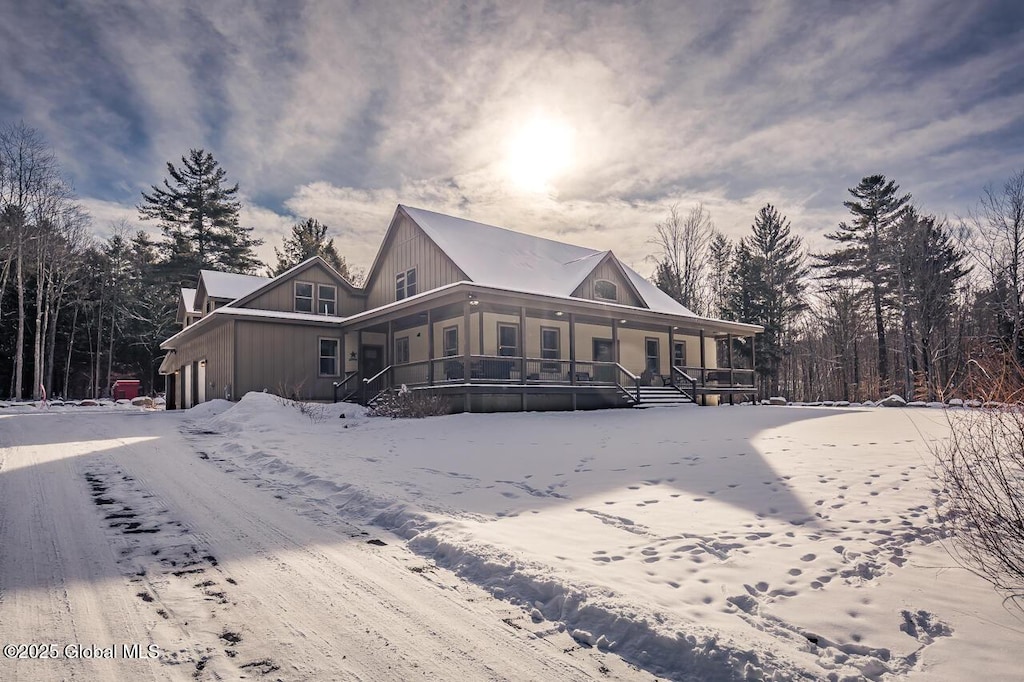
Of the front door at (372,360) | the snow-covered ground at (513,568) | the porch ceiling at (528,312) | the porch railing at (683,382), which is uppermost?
the porch ceiling at (528,312)

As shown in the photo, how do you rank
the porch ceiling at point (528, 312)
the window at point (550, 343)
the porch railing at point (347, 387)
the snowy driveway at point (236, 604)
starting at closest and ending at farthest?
the snowy driveway at point (236, 604) → the porch ceiling at point (528, 312) → the porch railing at point (347, 387) → the window at point (550, 343)

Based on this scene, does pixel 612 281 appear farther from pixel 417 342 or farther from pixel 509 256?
pixel 417 342

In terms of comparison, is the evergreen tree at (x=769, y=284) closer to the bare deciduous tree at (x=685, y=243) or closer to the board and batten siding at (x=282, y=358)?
the bare deciduous tree at (x=685, y=243)

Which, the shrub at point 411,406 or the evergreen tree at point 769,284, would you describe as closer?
the shrub at point 411,406

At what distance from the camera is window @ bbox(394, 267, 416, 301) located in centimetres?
2383

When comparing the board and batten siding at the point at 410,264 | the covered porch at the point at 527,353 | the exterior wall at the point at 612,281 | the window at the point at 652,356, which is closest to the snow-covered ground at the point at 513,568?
the covered porch at the point at 527,353

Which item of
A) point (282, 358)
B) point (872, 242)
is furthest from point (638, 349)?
point (872, 242)

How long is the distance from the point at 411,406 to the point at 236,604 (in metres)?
13.2

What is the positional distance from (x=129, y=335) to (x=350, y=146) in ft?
119

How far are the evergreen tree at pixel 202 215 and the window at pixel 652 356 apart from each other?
36025 millimetres

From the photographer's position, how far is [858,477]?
7.33m

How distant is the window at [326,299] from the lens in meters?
26.2

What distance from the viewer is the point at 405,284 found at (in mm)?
24312

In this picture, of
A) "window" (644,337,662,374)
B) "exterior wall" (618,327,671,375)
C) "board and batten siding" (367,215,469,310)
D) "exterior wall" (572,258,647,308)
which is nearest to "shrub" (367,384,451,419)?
"board and batten siding" (367,215,469,310)
